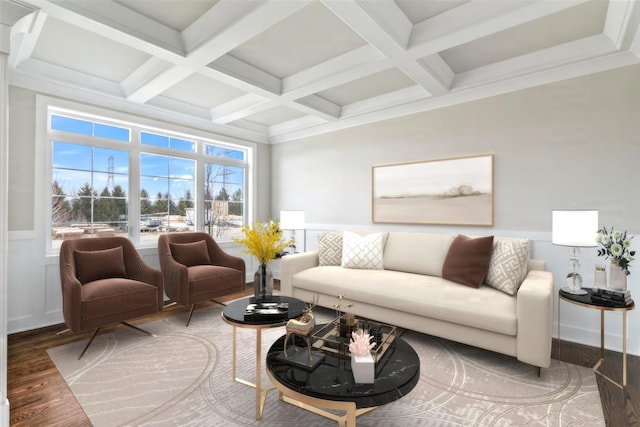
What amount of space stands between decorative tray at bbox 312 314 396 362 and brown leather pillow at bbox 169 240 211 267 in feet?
7.68

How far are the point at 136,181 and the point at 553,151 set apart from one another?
4.72 m

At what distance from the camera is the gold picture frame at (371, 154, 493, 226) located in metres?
3.41

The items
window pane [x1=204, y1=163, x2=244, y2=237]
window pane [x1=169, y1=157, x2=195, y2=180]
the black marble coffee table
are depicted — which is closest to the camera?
the black marble coffee table

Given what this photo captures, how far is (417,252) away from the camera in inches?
138

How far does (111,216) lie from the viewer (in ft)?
12.6

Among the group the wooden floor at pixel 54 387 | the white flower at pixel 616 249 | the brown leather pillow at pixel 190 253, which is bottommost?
the wooden floor at pixel 54 387

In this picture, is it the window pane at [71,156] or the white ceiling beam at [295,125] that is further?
the white ceiling beam at [295,125]

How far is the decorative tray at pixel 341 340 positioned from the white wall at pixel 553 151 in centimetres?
201

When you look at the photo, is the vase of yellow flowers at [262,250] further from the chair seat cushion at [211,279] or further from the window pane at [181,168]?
the window pane at [181,168]

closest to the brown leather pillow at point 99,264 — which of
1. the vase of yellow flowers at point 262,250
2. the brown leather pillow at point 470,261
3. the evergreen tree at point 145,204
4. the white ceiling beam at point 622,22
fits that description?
the evergreen tree at point 145,204

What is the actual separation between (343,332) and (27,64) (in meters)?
3.84

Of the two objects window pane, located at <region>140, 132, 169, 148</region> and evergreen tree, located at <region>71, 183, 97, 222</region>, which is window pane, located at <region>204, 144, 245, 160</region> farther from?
evergreen tree, located at <region>71, 183, 97, 222</region>

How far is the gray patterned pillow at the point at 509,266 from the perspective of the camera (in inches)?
106

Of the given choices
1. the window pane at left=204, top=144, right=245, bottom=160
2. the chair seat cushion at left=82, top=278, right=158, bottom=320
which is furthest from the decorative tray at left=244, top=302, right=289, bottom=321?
the window pane at left=204, top=144, right=245, bottom=160
